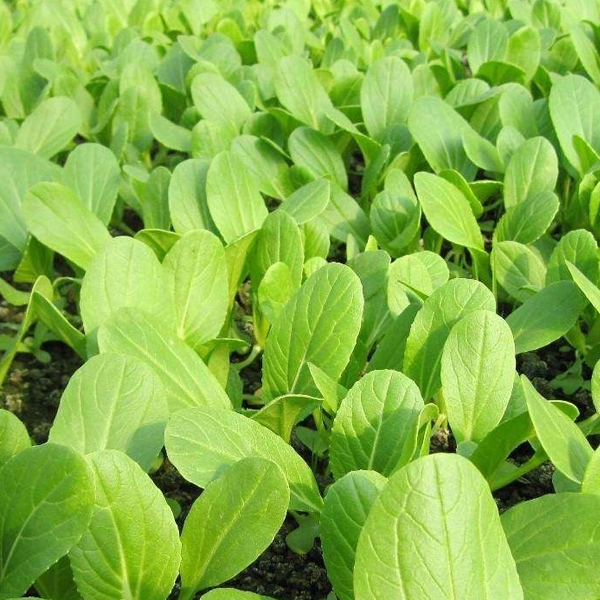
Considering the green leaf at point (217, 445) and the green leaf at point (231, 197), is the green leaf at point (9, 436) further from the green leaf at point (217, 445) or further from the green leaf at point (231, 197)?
the green leaf at point (231, 197)

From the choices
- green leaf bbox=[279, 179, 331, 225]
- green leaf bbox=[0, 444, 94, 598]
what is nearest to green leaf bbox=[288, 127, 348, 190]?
green leaf bbox=[279, 179, 331, 225]

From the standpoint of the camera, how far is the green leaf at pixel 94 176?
142 centimetres

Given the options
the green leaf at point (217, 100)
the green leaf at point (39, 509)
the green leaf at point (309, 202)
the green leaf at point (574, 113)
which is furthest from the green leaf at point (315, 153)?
the green leaf at point (39, 509)

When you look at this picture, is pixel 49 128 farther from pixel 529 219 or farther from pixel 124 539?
pixel 124 539

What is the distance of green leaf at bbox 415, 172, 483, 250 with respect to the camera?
123cm

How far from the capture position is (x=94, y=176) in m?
1.43

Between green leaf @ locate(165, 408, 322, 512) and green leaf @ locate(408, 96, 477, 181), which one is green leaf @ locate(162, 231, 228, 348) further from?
green leaf @ locate(408, 96, 477, 181)

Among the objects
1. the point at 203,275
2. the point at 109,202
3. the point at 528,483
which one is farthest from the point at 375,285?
the point at 109,202

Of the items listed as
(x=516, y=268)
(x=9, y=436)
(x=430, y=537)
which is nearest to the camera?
(x=430, y=537)

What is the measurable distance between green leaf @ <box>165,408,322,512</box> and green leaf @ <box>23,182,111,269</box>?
0.49m

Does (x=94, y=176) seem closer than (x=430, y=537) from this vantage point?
No

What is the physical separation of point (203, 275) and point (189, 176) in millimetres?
265

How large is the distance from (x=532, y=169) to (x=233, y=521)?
853 millimetres

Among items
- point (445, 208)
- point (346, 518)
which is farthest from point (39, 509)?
point (445, 208)
